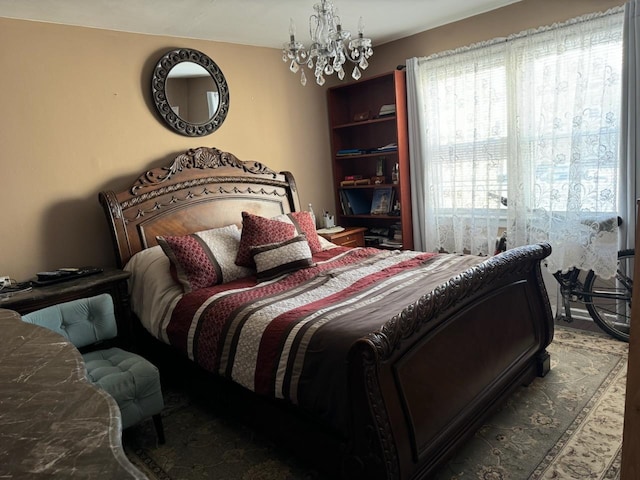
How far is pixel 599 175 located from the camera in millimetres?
3066

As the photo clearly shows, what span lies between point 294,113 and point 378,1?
1.43 m

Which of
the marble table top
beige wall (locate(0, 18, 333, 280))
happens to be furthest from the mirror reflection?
the marble table top

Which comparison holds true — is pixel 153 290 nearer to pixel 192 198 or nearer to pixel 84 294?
pixel 84 294

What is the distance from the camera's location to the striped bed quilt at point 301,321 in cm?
177

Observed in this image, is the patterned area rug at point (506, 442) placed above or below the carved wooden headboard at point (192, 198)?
below

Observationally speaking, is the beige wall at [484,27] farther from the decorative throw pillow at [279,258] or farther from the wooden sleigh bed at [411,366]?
the decorative throw pillow at [279,258]

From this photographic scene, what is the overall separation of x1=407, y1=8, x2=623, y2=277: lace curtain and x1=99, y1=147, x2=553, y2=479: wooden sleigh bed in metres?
0.93

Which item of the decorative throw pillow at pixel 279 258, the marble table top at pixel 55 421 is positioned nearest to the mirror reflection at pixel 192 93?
the decorative throw pillow at pixel 279 258

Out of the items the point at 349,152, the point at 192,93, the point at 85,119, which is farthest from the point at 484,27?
the point at 85,119

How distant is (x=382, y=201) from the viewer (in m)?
4.40

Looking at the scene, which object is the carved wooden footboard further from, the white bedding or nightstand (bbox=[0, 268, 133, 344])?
nightstand (bbox=[0, 268, 133, 344])

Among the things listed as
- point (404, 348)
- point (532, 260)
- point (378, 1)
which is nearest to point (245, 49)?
point (378, 1)

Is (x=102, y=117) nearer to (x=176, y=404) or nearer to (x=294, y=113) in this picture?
(x=294, y=113)

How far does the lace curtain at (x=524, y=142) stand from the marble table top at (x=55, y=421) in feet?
10.7
